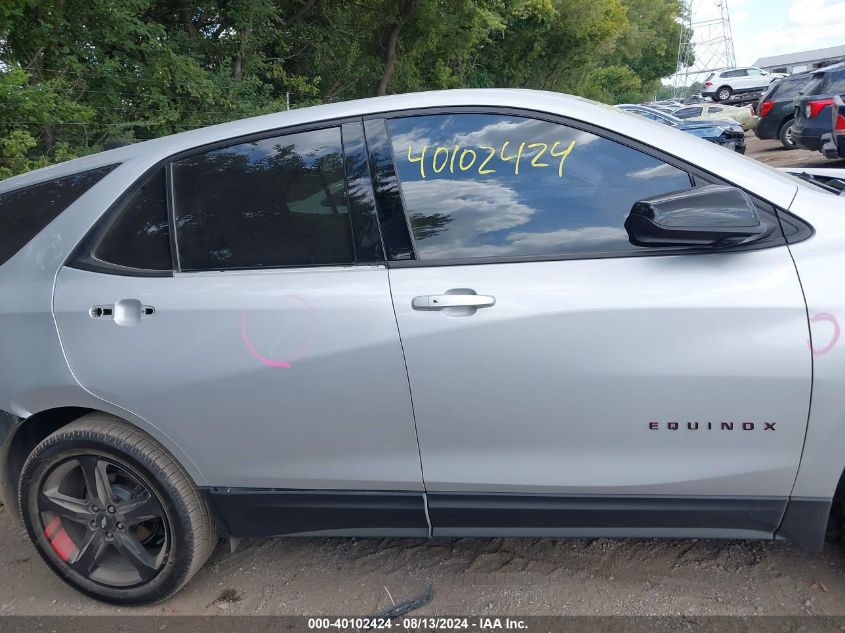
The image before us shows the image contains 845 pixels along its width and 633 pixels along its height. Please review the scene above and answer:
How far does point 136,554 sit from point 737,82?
44.4 metres

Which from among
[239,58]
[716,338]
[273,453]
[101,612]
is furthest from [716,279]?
[239,58]

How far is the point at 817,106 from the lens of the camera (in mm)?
11797

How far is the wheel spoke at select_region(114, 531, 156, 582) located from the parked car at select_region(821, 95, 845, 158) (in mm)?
10959

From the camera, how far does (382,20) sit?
1734 centimetres

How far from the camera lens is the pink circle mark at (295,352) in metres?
2.21

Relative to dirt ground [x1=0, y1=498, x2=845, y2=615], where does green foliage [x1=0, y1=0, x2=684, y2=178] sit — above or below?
above

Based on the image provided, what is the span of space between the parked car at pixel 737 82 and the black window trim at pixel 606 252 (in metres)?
43.4

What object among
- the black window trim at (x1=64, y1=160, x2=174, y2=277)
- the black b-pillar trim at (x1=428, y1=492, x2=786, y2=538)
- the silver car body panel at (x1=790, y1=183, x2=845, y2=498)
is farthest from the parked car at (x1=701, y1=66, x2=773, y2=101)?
the black window trim at (x1=64, y1=160, x2=174, y2=277)

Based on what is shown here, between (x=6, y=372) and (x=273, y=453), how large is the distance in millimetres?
1036

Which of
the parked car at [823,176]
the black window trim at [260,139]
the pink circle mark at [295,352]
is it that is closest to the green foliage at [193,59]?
the black window trim at [260,139]

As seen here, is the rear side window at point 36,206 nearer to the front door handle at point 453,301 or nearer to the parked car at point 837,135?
the front door handle at point 453,301

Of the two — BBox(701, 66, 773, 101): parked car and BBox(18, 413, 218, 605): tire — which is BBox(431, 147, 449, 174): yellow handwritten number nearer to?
BBox(18, 413, 218, 605): tire

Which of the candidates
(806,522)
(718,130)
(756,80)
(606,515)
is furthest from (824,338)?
(756,80)

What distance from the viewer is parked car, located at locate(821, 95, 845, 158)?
1013 cm
